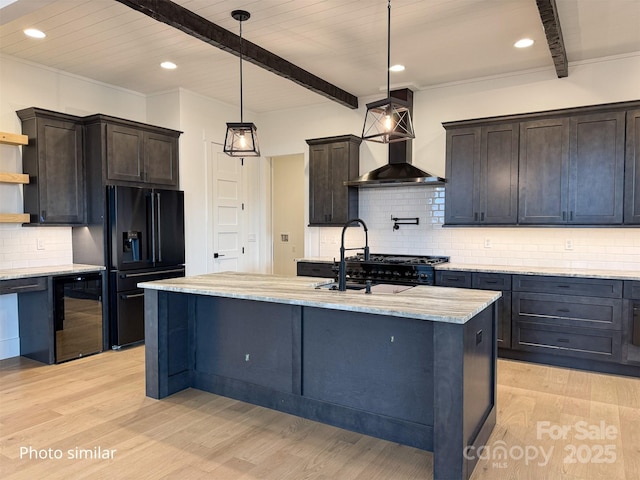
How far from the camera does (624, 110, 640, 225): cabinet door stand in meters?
4.05

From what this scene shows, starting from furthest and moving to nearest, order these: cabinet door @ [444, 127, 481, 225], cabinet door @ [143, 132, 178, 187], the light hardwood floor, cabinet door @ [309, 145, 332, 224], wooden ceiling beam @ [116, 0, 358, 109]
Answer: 1. cabinet door @ [309, 145, 332, 224]
2. cabinet door @ [143, 132, 178, 187]
3. cabinet door @ [444, 127, 481, 225]
4. wooden ceiling beam @ [116, 0, 358, 109]
5. the light hardwood floor

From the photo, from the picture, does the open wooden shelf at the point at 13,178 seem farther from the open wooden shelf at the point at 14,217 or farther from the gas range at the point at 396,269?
the gas range at the point at 396,269

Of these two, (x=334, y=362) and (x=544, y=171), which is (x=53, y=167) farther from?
(x=544, y=171)

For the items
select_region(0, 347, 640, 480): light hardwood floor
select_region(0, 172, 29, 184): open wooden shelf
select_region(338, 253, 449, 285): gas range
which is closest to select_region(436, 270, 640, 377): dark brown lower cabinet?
select_region(0, 347, 640, 480): light hardwood floor

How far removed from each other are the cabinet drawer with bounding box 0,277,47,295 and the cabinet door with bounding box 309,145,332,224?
124 inches

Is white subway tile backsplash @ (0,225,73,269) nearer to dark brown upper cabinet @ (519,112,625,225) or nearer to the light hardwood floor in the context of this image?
the light hardwood floor

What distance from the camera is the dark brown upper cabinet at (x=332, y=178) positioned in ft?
18.5

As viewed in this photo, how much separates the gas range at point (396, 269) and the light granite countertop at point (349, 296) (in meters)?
1.73

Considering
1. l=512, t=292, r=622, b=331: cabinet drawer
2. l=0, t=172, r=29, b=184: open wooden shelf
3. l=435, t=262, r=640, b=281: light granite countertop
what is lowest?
l=512, t=292, r=622, b=331: cabinet drawer

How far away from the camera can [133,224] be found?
15.7ft

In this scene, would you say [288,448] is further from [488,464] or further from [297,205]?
[297,205]

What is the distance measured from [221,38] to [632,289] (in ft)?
13.5

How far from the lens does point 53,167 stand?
14.7 feet

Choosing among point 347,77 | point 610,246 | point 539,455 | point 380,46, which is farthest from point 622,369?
point 347,77
